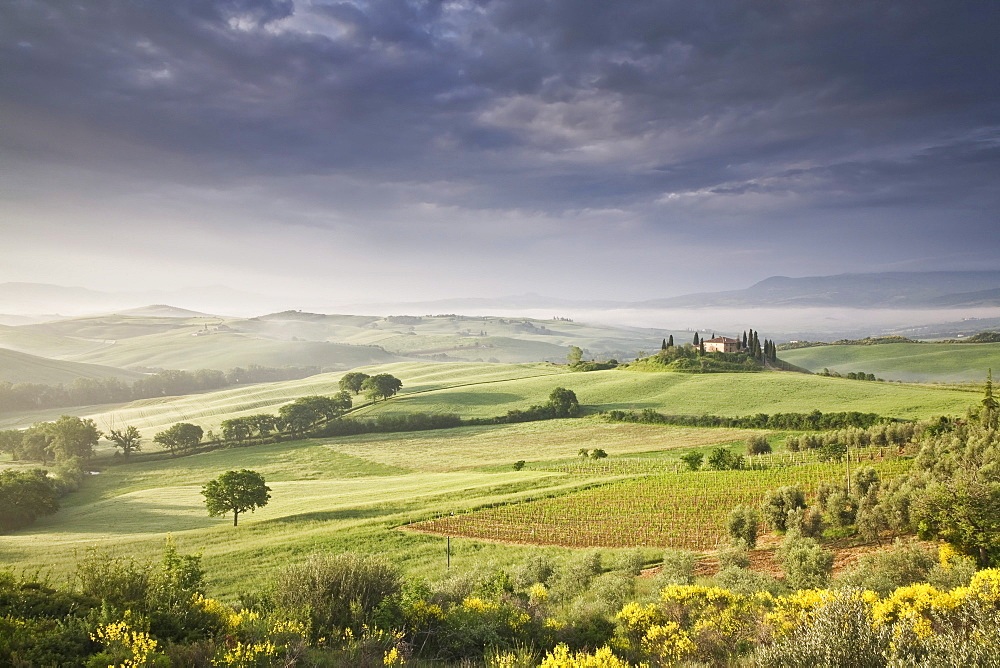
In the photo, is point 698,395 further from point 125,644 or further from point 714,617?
point 125,644

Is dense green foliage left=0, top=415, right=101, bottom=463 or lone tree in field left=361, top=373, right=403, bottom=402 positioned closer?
dense green foliage left=0, top=415, right=101, bottom=463

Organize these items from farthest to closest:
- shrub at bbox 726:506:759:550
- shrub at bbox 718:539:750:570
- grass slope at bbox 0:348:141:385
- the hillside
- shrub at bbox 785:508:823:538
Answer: grass slope at bbox 0:348:141:385
the hillside
shrub at bbox 726:506:759:550
shrub at bbox 785:508:823:538
shrub at bbox 718:539:750:570

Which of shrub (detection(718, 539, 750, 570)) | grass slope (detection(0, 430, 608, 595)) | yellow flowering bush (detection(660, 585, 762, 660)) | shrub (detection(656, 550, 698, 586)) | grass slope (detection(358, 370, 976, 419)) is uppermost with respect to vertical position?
yellow flowering bush (detection(660, 585, 762, 660))

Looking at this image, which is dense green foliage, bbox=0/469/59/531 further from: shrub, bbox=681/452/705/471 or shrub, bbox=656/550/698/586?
shrub, bbox=681/452/705/471

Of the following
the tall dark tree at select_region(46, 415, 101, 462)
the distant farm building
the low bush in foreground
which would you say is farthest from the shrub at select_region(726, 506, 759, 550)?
the distant farm building

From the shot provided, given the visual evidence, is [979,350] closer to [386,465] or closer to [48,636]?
[386,465]

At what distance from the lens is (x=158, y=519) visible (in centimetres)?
4384

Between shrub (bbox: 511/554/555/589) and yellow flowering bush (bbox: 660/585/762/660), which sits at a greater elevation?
yellow flowering bush (bbox: 660/585/762/660)

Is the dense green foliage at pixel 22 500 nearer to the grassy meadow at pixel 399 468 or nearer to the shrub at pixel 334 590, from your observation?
the grassy meadow at pixel 399 468

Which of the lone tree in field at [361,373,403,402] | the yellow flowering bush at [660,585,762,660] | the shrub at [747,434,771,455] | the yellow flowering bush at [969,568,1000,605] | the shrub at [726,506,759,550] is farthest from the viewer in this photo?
the lone tree in field at [361,373,403,402]

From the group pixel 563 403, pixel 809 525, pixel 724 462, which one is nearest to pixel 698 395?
pixel 563 403

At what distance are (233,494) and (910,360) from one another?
7047 inches

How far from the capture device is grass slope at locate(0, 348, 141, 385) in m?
144

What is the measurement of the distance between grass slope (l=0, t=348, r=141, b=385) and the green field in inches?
9350
